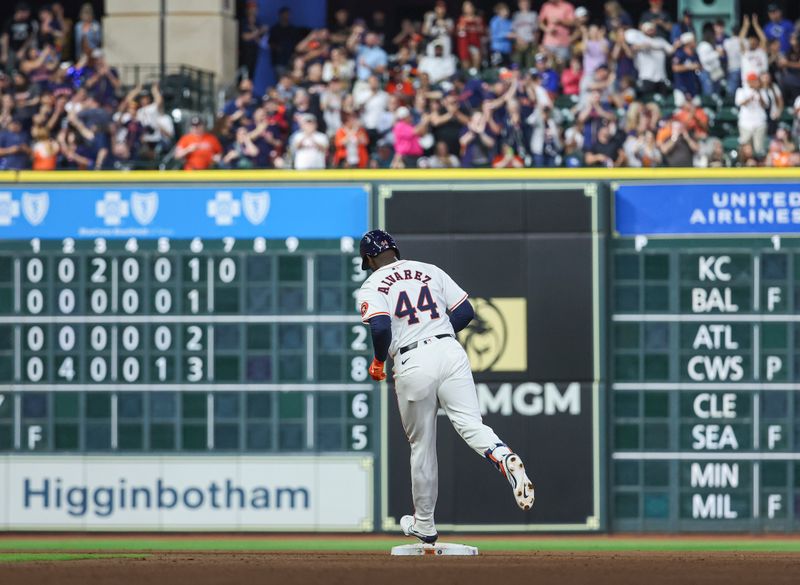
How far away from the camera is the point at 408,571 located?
32.8 feet

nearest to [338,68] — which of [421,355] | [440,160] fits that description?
[440,160]

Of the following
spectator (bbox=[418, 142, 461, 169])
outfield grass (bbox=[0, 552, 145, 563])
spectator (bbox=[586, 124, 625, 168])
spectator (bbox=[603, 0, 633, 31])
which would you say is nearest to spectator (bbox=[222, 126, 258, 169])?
spectator (bbox=[418, 142, 461, 169])

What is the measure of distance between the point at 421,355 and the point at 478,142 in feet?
21.0

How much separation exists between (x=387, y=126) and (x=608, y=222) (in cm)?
439

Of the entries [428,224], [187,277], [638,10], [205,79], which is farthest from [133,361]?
[638,10]

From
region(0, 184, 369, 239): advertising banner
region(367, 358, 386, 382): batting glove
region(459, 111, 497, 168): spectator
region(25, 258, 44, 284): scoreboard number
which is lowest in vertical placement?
region(367, 358, 386, 382): batting glove

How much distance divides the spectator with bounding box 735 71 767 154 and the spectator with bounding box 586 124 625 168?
1810 millimetres

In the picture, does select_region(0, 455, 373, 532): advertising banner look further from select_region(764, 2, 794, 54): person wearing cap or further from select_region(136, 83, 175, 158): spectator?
select_region(764, 2, 794, 54): person wearing cap

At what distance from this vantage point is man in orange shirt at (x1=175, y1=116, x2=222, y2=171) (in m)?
17.3

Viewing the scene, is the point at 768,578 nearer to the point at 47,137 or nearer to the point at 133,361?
the point at 133,361

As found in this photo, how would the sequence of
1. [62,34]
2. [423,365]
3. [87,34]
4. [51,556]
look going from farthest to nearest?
[62,34] < [87,34] < [51,556] < [423,365]

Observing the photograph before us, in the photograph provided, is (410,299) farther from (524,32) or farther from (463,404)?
(524,32)

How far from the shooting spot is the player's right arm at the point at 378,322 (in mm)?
11406

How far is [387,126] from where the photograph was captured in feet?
62.7
